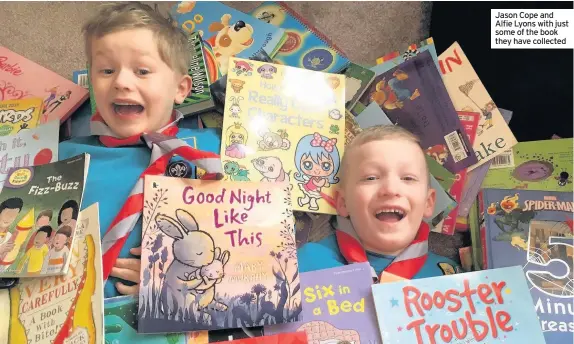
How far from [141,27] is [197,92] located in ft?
0.55

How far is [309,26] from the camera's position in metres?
1.20

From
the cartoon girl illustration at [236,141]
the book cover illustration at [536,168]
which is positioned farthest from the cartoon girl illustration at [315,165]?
the book cover illustration at [536,168]

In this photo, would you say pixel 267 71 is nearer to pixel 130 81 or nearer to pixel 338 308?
pixel 130 81

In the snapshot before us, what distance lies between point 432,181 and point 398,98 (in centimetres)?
20

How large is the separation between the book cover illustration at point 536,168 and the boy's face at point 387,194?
7.8 inches

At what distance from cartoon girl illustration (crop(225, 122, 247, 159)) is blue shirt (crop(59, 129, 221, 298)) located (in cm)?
3

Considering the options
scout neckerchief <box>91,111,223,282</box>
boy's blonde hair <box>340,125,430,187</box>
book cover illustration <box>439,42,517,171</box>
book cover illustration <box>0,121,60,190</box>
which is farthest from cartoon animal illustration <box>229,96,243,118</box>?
book cover illustration <box>439,42,517,171</box>

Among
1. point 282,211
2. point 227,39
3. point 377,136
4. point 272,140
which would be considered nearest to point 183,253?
point 282,211

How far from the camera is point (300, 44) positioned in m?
1.16

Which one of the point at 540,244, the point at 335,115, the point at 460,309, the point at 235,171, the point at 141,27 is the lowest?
the point at 460,309

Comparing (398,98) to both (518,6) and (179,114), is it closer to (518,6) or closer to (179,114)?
(518,6)

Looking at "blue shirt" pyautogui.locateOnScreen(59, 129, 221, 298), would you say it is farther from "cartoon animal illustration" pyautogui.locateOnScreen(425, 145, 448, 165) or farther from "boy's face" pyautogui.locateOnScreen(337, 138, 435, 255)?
"cartoon animal illustration" pyautogui.locateOnScreen(425, 145, 448, 165)

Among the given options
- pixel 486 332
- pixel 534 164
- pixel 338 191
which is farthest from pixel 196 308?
pixel 534 164

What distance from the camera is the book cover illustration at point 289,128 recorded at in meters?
1.00
